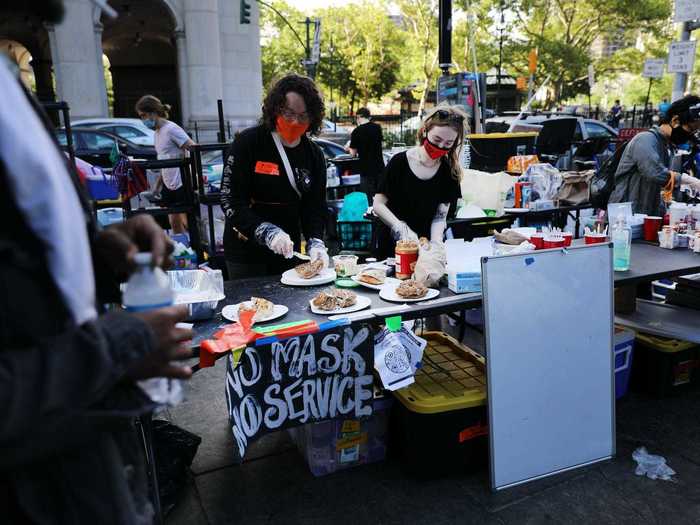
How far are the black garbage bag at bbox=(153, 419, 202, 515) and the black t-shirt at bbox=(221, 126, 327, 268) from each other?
1081mm

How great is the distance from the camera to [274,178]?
316 cm

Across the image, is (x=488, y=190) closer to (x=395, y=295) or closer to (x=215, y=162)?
(x=395, y=295)

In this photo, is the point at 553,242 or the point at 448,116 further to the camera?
the point at 448,116

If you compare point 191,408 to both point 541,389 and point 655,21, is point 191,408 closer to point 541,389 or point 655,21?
point 541,389

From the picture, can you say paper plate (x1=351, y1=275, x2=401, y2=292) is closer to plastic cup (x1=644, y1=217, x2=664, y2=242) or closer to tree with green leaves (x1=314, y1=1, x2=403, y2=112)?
plastic cup (x1=644, y1=217, x2=664, y2=242)

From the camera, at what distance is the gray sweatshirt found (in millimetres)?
4855

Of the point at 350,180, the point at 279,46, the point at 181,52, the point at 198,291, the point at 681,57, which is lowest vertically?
the point at 198,291

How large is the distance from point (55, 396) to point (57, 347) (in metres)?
0.08

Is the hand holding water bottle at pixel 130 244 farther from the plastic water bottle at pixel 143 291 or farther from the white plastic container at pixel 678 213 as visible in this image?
the white plastic container at pixel 678 213

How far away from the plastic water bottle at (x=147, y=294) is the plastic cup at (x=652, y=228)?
12.9 feet

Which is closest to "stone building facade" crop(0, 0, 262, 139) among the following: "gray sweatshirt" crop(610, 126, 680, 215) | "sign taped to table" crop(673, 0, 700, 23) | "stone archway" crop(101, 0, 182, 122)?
"stone archway" crop(101, 0, 182, 122)

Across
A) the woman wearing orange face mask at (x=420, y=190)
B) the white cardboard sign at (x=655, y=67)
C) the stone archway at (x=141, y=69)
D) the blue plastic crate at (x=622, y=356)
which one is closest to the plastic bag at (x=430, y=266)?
the woman wearing orange face mask at (x=420, y=190)

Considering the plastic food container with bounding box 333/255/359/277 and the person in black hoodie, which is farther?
the plastic food container with bounding box 333/255/359/277

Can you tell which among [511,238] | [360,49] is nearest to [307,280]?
[511,238]
